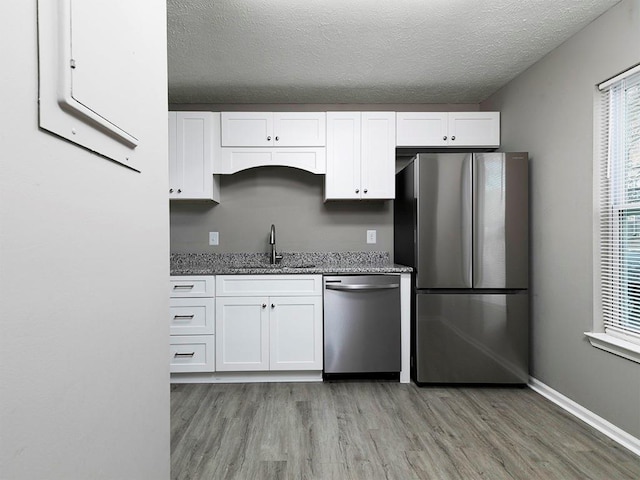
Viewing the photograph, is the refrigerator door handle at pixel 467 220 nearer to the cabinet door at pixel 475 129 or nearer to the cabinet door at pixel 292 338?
the cabinet door at pixel 475 129

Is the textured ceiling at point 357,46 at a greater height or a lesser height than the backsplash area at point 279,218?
greater

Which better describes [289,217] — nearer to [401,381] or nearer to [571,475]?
[401,381]

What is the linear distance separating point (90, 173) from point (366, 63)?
2.44 m

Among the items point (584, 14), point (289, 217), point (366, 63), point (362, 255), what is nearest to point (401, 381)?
point (362, 255)

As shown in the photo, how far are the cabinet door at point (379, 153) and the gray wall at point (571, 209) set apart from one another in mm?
1009

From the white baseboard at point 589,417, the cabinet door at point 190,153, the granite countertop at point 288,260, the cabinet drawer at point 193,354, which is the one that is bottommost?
the white baseboard at point 589,417

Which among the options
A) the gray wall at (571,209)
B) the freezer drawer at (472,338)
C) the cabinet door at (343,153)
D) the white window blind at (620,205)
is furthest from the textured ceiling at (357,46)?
the freezer drawer at (472,338)

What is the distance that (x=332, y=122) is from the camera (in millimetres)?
3217

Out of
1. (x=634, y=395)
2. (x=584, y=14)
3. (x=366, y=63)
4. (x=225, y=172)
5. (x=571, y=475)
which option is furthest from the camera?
(x=225, y=172)

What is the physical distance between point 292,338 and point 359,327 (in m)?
0.52

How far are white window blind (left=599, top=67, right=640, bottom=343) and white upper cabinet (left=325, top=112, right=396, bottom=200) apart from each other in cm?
147

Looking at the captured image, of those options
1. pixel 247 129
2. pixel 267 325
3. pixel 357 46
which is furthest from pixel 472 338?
pixel 247 129

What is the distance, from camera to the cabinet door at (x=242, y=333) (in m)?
2.93

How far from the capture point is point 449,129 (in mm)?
3303
